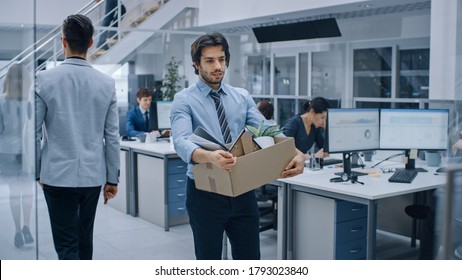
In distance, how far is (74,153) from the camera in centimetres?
253

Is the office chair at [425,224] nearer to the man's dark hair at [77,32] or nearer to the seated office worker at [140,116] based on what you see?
the man's dark hair at [77,32]

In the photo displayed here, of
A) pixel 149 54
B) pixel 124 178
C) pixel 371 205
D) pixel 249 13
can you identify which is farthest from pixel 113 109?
pixel 149 54

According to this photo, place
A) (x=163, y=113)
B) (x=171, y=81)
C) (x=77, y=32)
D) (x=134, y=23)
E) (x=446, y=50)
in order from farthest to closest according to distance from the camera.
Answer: (x=171, y=81) → (x=134, y=23) → (x=163, y=113) → (x=446, y=50) → (x=77, y=32)

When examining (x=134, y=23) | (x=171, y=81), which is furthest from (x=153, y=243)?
(x=134, y=23)

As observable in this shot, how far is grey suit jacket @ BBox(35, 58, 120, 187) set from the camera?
Result: 2.47 metres

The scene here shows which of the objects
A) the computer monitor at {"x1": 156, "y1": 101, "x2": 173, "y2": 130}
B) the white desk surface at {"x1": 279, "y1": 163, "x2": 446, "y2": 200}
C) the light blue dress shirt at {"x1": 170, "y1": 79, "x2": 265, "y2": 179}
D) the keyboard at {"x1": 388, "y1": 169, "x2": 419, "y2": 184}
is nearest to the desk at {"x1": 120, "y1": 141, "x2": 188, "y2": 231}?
the computer monitor at {"x1": 156, "y1": 101, "x2": 173, "y2": 130}

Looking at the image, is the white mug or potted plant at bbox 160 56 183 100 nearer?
the white mug

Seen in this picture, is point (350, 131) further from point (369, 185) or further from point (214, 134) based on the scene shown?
point (214, 134)

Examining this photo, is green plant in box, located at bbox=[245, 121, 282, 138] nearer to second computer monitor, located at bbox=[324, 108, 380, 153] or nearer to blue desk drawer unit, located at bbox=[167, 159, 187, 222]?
second computer monitor, located at bbox=[324, 108, 380, 153]

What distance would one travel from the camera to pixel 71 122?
98.6 inches

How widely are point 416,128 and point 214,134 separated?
7.58ft

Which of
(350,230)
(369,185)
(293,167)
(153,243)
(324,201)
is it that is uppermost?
(293,167)

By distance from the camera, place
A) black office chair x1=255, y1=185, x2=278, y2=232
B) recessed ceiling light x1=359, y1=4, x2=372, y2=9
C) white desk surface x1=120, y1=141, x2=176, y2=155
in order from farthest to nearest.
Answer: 1. recessed ceiling light x1=359, y1=4, x2=372, y2=9
2. white desk surface x1=120, y1=141, x2=176, y2=155
3. black office chair x1=255, y1=185, x2=278, y2=232

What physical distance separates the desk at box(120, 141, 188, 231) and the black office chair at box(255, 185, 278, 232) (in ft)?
2.57
